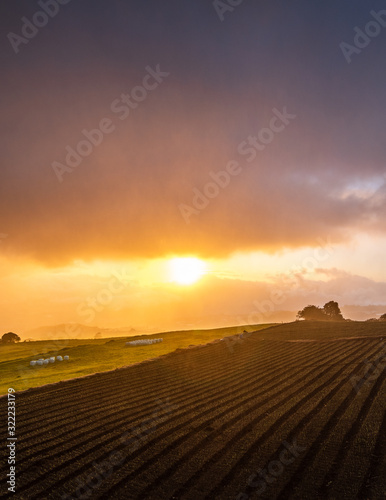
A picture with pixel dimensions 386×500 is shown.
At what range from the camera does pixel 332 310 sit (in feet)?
397

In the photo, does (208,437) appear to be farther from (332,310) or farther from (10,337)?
(332,310)

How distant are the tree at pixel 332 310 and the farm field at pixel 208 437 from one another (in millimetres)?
103446

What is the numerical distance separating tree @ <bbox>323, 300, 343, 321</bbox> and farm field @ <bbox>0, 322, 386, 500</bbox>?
103446mm

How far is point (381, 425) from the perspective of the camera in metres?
13.6

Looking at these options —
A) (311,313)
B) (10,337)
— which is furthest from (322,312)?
(10,337)

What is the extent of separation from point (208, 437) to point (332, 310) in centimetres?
12024

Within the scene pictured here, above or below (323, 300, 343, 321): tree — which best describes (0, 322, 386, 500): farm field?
below

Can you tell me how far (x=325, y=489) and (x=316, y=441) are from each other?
10.3ft

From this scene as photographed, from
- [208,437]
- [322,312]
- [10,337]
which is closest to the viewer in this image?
[208,437]

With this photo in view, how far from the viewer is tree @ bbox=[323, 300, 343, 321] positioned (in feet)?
391

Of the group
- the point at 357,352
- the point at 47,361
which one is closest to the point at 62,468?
the point at 357,352

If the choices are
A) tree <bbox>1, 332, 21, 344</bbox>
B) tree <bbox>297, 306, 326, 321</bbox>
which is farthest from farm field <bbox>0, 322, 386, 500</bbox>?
tree <bbox>297, 306, 326, 321</bbox>

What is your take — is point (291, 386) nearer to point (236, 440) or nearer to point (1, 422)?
point (236, 440)

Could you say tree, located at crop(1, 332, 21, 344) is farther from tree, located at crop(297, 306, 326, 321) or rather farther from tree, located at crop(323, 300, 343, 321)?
tree, located at crop(323, 300, 343, 321)
